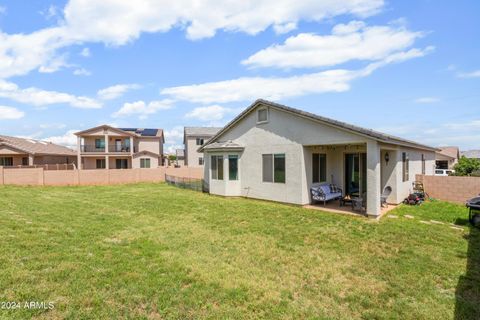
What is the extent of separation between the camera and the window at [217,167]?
A: 16.4 m

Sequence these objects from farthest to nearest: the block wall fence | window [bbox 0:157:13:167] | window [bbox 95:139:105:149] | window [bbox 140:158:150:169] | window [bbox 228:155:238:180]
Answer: window [bbox 95:139:105:149]
window [bbox 140:158:150:169]
window [bbox 0:157:13:167]
the block wall fence
window [bbox 228:155:238:180]

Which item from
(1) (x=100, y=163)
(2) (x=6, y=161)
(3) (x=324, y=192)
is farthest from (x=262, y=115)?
(2) (x=6, y=161)

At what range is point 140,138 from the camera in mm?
38250

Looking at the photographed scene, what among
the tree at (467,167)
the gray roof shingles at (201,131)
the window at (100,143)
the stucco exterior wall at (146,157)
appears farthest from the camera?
the gray roof shingles at (201,131)

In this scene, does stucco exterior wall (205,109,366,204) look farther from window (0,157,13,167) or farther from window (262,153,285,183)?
window (0,157,13,167)

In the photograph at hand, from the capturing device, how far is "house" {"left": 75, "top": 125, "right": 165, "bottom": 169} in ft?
111

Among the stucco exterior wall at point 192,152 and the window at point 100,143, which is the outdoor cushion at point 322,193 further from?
the window at point 100,143

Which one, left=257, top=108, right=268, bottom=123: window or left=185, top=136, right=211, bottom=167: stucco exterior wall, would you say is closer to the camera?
left=257, top=108, right=268, bottom=123: window

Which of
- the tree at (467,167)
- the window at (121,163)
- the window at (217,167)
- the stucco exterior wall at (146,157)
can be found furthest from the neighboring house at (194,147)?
the tree at (467,167)

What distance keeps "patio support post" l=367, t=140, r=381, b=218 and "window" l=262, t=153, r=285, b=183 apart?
4253 mm

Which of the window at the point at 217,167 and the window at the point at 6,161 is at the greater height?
the window at the point at 6,161

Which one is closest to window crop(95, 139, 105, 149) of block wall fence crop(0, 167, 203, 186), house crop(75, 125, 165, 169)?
house crop(75, 125, 165, 169)

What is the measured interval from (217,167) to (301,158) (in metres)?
6.13

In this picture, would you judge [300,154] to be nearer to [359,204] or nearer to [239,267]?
[359,204]
